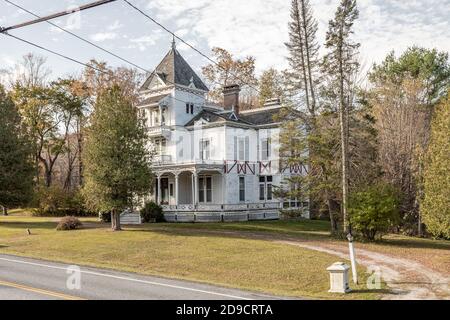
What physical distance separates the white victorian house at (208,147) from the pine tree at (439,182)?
20.0 metres

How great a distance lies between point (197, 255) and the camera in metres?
21.0

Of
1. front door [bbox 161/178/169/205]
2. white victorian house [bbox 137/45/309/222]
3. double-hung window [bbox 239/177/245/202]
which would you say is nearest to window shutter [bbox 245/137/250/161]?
white victorian house [bbox 137/45/309/222]

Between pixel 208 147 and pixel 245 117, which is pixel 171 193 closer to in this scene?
pixel 208 147

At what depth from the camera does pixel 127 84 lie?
2280 inches

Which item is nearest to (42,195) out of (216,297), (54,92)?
(54,92)

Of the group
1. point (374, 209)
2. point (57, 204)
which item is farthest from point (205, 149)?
point (374, 209)

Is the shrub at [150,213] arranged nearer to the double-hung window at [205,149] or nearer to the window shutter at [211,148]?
the double-hung window at [205,149]

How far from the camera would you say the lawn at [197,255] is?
51.9 feet

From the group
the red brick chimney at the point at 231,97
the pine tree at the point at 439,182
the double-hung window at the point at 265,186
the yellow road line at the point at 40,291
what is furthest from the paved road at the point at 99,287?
the red brick chimney at the point at 231,97

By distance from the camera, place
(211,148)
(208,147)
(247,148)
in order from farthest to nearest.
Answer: (247,148) < (208,147) < (211,148)

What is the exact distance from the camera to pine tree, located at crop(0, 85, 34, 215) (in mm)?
39188

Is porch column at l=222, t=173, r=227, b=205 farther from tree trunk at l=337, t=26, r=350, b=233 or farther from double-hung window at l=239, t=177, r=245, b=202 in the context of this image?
tree trunk at l=337, t=26, r=350, b=233

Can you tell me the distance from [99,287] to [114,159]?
17.3 metres

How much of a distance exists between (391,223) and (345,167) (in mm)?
4122
